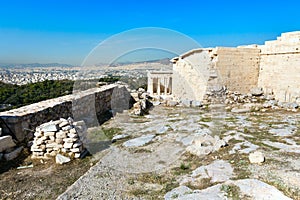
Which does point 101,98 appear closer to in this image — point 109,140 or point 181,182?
point 109,140

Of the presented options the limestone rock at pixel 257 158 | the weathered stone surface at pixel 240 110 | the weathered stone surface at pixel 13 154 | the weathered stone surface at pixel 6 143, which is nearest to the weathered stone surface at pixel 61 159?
the weathered stone surface at pixel 13 154

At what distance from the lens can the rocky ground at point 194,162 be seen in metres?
3.78

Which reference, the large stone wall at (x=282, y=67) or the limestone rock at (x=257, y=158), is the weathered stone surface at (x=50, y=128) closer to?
the limestone rock at (x=257, y=158)

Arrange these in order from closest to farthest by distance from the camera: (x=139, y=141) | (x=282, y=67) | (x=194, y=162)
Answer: (x=194, y=162), (x=139, y=141), (x=282, y=67)

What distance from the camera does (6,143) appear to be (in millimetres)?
5449

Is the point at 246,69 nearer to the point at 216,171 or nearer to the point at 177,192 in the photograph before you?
the point at 216,171

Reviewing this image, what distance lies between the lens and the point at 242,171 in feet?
14.3

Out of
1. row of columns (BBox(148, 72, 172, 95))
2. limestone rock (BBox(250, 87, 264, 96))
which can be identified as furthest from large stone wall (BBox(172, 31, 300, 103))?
row of columns (BBox(148, 72, 172, 95))

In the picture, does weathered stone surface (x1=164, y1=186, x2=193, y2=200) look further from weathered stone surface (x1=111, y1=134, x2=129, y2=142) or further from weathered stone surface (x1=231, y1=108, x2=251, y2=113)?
weathered stone surface (x1=231, y1=108, x2=251, y2=113)

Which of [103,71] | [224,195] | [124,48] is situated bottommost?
[224,195]

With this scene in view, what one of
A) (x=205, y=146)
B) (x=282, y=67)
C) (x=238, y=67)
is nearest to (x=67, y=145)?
(x=205, y=146)

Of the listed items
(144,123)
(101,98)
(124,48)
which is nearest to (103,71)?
(101,98)

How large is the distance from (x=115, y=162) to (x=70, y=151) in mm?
1181

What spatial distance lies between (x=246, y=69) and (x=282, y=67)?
2.07 meters
